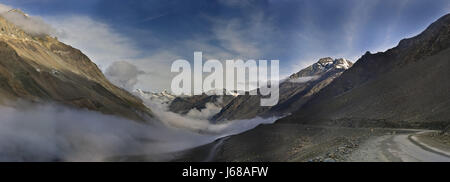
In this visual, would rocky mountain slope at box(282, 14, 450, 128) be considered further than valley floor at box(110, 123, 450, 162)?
Yes

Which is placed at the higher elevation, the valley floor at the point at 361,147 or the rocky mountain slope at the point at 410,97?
the rocky mountain slope at the point at 410,97

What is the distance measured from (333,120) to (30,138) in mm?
158150

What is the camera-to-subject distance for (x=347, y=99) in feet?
354

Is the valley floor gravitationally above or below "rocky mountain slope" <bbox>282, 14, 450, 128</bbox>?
below

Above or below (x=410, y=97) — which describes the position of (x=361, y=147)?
below

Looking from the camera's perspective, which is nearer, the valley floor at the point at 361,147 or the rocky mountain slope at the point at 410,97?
the valley floor at the point at 361,147

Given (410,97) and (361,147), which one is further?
(410,97)

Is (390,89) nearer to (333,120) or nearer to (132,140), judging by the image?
(333,120)
